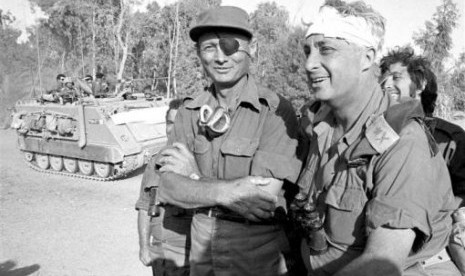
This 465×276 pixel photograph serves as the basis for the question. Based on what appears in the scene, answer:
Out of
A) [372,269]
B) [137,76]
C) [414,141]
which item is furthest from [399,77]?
[137,76]

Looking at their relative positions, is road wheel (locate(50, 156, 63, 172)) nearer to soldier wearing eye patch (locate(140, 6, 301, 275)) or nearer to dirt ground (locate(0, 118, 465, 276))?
dirt ground (locate(0, 118, 465, 276))

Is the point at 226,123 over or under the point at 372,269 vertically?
over

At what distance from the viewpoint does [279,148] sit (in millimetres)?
2275

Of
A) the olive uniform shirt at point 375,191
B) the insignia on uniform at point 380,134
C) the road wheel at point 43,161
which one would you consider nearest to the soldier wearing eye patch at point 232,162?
the olive uniform shirt at point 375,191

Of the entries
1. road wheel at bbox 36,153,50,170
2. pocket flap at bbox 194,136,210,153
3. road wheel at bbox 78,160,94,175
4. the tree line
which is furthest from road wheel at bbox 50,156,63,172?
the tree line

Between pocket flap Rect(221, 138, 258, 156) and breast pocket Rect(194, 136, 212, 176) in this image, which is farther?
breast pocket Rect(194, 136, 212, 176)

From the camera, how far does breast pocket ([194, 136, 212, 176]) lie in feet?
7.98

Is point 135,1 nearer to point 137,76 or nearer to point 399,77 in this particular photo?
point 137,76

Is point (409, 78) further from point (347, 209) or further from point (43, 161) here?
point (43, 161)

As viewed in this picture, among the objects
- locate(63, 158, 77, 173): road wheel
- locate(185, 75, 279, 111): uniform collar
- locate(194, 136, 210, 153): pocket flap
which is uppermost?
locate(185, 75, 279, 111): uniform collar

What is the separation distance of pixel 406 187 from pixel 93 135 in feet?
35.2

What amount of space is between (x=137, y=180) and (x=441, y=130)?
10.1m

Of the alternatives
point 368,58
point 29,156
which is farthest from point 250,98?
point 29,156

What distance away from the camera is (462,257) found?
2.05m
